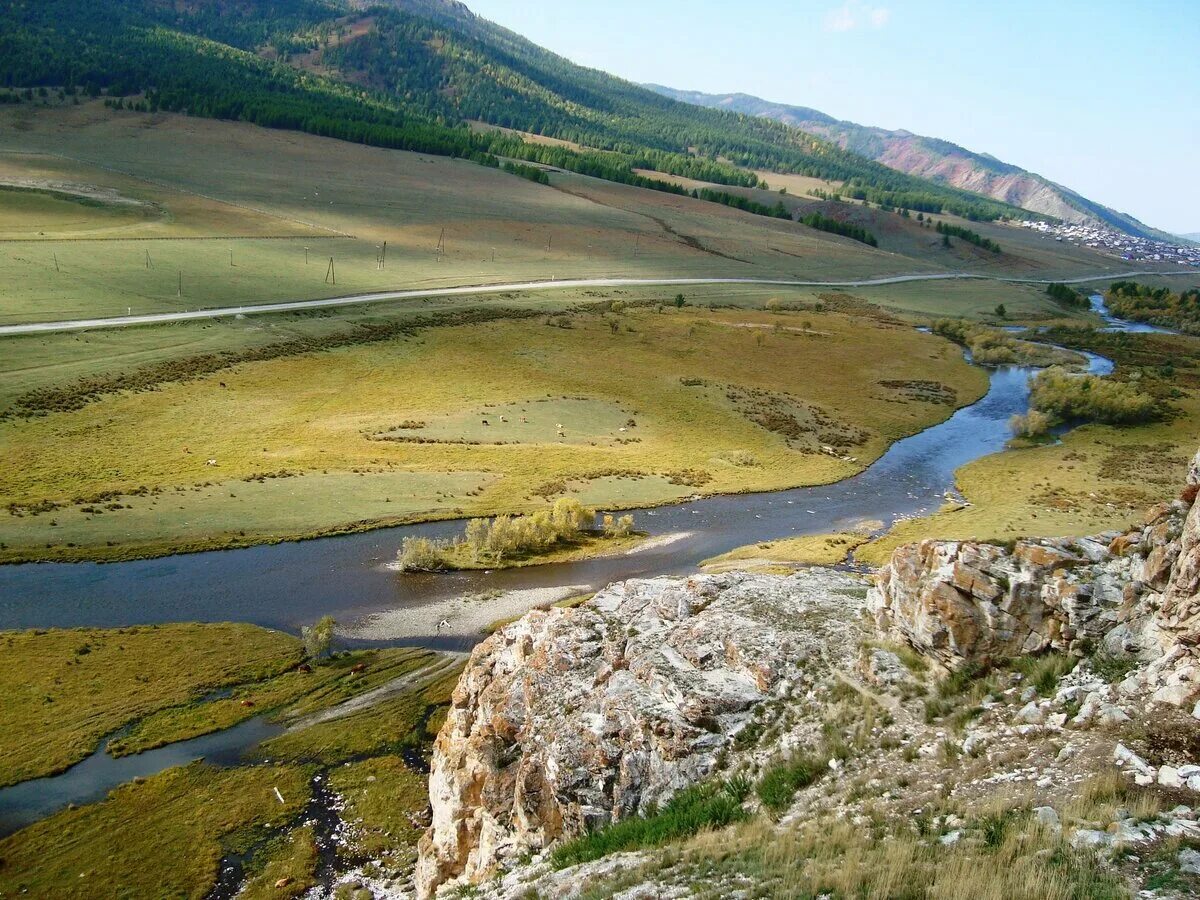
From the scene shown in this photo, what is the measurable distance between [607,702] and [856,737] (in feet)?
23.0

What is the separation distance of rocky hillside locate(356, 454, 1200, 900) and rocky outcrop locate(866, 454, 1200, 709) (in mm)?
61

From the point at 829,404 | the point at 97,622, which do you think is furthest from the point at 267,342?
the point at 829,404

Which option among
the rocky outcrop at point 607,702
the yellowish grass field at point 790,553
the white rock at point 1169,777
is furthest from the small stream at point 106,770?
the white rock at point 1169,777

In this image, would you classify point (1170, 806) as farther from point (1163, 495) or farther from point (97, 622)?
point (1163, 495)

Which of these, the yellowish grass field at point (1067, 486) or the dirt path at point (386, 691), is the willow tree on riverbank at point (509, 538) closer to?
the dirt path at point (386, 691)

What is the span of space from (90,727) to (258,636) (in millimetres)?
8958

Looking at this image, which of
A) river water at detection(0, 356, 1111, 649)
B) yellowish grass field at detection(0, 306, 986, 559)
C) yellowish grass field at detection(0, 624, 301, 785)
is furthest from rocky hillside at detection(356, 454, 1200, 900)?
yellowish grass field at detection(0, 306, 986, 559)

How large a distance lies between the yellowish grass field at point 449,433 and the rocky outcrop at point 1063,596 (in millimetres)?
41205

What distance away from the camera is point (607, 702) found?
23.1 metres

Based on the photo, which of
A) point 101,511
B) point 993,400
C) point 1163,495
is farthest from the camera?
point 993,400

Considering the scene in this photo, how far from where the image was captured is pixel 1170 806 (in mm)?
13031

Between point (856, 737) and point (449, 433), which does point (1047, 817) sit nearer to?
point (856, 737)

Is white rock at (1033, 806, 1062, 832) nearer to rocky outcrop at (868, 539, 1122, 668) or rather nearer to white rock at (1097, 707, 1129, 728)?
white rock at (1097, 707, 1129, 728)

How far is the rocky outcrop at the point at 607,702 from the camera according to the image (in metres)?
21.0
